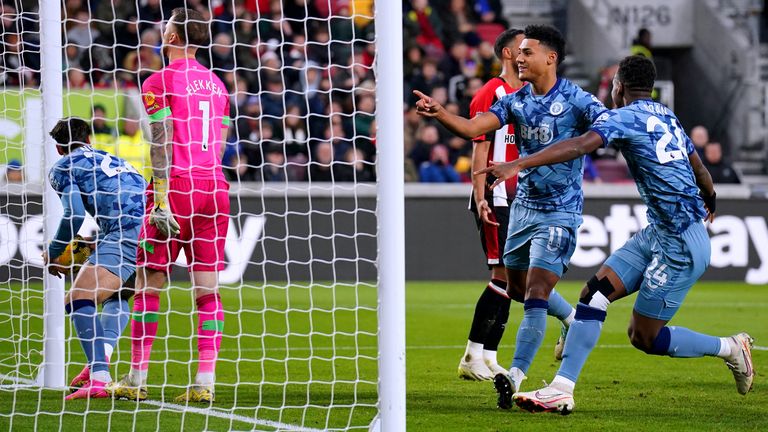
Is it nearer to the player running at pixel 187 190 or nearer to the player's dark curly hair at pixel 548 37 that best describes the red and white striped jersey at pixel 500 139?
the player's dark curly hair at pixel 548 37

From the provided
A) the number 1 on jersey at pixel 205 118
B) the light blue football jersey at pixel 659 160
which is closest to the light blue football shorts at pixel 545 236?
the light blue football jersey at pixel 659 160

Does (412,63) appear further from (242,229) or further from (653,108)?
(653,108)

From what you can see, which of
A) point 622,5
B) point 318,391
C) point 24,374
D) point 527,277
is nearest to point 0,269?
point 24,374

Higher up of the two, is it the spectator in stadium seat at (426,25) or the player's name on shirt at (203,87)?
the spectator in stadium seat at (426,25)

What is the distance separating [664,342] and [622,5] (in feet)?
55.2

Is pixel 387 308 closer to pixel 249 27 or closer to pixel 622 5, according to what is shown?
pixel 249 27

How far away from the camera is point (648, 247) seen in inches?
244

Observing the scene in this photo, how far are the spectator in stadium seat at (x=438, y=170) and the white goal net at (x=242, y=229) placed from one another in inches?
31.5

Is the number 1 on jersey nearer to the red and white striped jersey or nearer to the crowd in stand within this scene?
the red and white striped jersey

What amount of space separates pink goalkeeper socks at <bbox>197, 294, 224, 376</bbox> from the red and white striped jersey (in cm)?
201

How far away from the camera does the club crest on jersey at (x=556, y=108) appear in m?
6.34

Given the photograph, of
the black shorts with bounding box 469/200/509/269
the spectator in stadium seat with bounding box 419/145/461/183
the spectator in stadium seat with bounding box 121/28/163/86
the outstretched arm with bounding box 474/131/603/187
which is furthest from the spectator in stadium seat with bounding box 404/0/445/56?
the outstretched arm with bounding box 474/131/603/187

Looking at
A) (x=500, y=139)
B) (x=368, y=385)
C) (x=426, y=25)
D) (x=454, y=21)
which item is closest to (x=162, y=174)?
(x=368, y=385)

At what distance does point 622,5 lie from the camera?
2219cm
